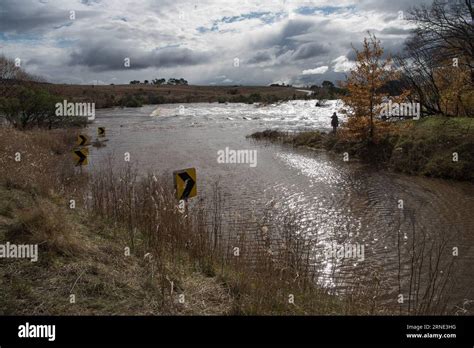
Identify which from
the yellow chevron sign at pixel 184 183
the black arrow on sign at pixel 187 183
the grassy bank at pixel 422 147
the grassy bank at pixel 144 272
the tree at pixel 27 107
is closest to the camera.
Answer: the grassy bank at pixel 144 272

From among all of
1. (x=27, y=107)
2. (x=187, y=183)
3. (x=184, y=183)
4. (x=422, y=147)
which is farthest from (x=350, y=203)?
(x=27, y=107)

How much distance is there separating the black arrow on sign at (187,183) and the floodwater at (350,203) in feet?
8.12

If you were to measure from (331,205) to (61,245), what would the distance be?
10401mm

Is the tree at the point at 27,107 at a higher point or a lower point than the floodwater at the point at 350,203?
higher

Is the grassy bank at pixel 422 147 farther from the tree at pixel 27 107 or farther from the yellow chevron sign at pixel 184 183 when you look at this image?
the tree at pixel 27 107

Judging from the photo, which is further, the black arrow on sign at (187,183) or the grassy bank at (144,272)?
the black arrow on sign at (187,183)

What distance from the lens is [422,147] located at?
22016 mm

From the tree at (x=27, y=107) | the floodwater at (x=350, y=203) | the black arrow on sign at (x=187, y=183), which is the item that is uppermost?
the tree at (x=27, y=107)

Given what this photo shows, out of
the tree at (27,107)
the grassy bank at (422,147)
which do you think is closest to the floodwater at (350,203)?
the grassy bank at (422,147)

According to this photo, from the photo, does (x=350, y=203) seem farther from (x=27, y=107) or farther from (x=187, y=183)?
(x=27, y=107)

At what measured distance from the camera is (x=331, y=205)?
1524 cm

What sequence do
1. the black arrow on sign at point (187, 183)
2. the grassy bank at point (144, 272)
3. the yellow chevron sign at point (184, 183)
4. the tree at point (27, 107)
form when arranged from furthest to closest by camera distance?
1. the tree at point (27, 107)
2. the black arrow on sign at point (187, 183)
3. the yellow chevron sign at point (184, 183)
4. the grassy bank at point (144, 272)

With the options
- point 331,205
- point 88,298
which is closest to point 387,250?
point 331,205

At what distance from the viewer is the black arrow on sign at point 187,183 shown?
9539 millimetres
